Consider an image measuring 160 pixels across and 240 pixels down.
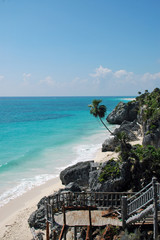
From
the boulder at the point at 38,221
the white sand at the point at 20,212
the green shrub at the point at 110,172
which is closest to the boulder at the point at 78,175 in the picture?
the white sand at the point at 20,212

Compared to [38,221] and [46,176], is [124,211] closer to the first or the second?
[38,221]

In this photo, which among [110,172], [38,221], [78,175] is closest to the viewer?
[38,221]

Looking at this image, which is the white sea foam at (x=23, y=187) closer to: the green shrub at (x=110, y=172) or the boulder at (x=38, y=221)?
the boulder at (x=38, y=221)

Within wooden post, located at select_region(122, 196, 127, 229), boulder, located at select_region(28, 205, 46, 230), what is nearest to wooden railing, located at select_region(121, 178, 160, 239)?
wooden post, located at select_region(122, 196, 127, 229)

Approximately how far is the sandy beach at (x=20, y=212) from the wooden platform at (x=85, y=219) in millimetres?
4395

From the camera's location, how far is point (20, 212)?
20078 mm

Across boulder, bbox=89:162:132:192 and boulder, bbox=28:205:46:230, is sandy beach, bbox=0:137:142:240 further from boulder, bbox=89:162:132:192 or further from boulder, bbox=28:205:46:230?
boulder, bbox=89:162:132:192

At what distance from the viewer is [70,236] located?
14.4 meters

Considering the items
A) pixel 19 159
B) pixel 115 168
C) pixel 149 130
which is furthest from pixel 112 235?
pixel 19 159

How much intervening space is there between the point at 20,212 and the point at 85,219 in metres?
9.36

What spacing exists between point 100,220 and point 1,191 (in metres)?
15.8

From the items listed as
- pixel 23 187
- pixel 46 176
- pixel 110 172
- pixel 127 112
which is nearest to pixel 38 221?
pixel 110 172

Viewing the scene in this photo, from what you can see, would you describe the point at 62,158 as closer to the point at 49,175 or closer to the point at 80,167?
the point at 49,175

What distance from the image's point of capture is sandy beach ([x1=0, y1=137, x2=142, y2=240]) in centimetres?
1667
